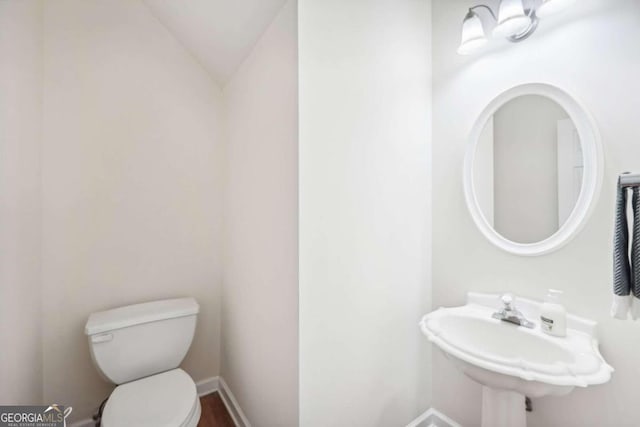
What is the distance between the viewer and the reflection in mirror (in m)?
1.13

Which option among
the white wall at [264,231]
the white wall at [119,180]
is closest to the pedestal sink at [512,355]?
the white wall at [264,231]

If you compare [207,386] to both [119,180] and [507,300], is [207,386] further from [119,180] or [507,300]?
[507,300]

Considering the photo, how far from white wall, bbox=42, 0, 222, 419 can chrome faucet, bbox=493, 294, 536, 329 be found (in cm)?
171

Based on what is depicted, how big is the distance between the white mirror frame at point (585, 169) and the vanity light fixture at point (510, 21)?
240 mm

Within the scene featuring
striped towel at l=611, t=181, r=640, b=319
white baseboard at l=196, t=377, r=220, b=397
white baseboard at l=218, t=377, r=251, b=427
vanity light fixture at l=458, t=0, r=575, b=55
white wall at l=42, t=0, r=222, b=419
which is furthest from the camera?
white baseboard at l=196, t=377, r=220, b=397

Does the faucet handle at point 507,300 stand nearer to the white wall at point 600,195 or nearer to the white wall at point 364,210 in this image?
the white wall at point 600,195

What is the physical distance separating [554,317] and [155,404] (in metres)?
1.73

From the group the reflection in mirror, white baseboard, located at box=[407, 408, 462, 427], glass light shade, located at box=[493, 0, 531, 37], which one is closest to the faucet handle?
the reflection in mirror

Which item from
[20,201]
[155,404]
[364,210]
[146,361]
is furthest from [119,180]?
[364,210]

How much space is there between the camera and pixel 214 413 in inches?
66.6

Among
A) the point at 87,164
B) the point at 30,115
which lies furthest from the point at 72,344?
the point at 30,115

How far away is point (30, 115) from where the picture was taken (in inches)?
47.2

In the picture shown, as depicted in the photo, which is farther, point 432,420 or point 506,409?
point 432,420

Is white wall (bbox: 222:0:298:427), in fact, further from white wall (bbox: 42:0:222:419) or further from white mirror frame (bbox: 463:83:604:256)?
white mirror frame (bbox: 463:83:604:256)
